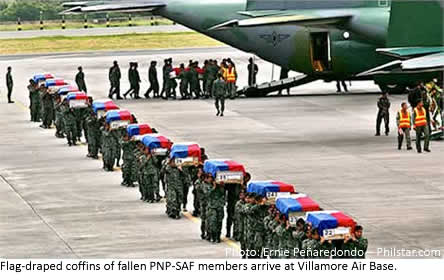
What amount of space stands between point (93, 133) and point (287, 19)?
8.47 meters

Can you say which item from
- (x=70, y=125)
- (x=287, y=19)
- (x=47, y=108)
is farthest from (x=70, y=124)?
(x=287, y=19)

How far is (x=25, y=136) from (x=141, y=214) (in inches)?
501

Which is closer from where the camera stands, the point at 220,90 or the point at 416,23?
the point at 416,23

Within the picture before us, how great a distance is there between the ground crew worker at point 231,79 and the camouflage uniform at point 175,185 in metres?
19.5

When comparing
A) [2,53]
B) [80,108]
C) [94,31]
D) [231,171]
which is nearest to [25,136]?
[80,108]

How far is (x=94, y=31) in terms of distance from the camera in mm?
74000

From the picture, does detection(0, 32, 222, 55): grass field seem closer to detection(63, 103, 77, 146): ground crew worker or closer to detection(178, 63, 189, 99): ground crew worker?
detection(178, 63, 189, 99): ground crew worker

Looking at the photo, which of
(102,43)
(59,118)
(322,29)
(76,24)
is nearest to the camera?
(59,118)

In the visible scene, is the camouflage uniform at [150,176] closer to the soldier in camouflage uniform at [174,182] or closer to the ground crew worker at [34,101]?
the soldier in camouflage uniform at [174,182]

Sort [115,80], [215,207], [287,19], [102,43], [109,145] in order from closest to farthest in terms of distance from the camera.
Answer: [215,207] < [109,145] < [287,19] < [115,80] < [102,43]

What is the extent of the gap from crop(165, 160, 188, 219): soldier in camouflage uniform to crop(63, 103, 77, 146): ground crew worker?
10.1 meters

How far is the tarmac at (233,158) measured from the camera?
79.8ft

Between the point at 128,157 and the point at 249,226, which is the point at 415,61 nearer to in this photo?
the point at 128,157

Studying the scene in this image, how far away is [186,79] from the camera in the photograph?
46.8m
